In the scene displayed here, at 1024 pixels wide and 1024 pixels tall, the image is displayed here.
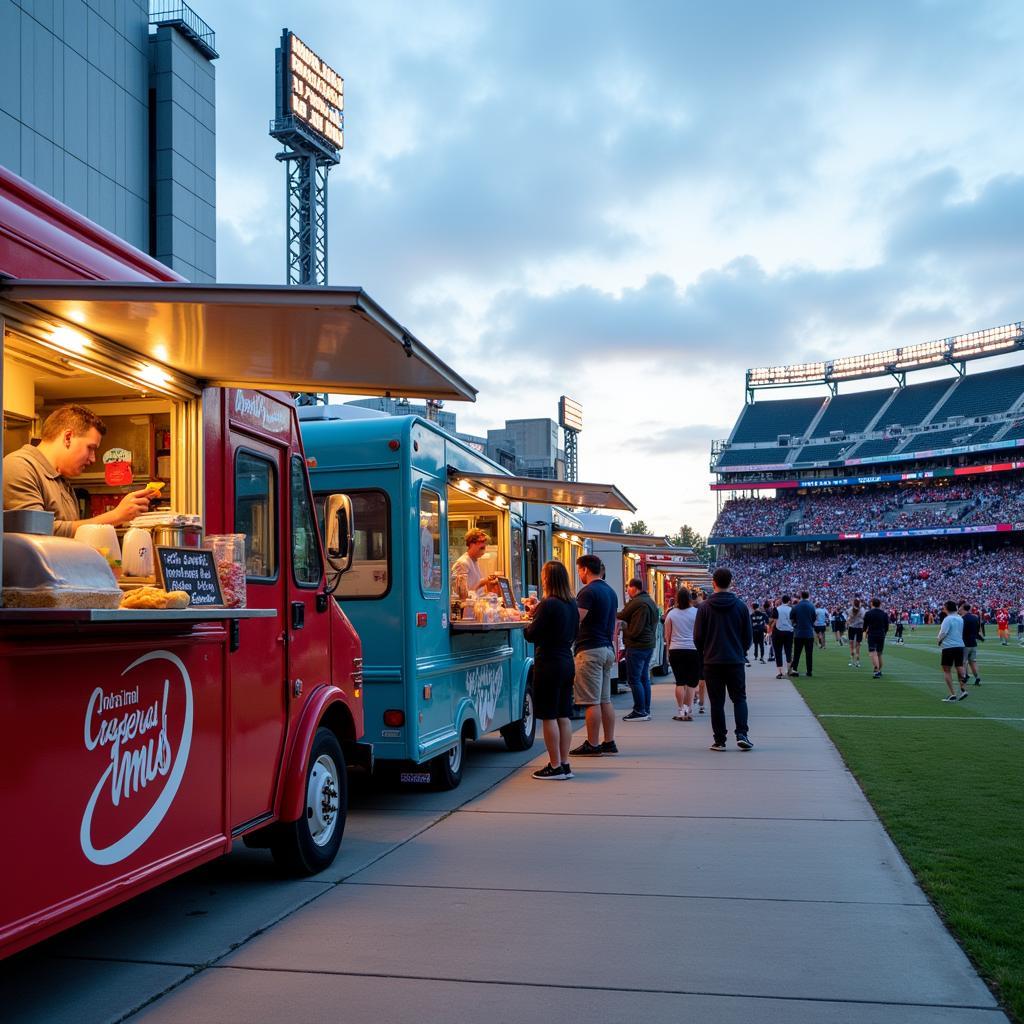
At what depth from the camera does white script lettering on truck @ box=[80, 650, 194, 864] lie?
4.05m

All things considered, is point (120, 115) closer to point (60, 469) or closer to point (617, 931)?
point (60, 469)

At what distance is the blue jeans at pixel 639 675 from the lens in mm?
14133

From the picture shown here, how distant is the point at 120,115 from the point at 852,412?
224 ft

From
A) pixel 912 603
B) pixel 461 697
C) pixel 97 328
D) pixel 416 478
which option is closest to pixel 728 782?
pixel 461 697

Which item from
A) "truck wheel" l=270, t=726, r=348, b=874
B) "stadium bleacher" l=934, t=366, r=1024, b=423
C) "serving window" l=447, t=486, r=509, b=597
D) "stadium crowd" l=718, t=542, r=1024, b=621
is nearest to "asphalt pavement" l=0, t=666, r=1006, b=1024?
"truck wheel" l=270, t=726, r=348, b=874

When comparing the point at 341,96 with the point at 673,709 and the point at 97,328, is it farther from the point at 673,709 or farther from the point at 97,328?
the point at 97,328

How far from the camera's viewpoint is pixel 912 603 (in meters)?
69.1

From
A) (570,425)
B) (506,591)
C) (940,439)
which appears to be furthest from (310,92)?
(940,439)

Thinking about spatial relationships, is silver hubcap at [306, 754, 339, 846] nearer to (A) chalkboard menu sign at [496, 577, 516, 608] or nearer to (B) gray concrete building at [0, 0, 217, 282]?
(A) chalkboard menu sign at [496, 577, 516, 608]

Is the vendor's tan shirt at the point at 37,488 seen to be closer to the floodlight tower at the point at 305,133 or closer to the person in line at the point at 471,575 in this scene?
the person in line at the point at 471,575

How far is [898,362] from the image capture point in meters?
82.9

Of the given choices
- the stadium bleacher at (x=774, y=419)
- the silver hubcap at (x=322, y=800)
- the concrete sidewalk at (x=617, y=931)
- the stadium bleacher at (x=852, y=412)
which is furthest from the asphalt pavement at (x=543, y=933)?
the stadium bleacher at (x=774, y=419)

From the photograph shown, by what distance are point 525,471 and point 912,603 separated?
91.3ft

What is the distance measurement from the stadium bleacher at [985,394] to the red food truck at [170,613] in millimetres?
77265
